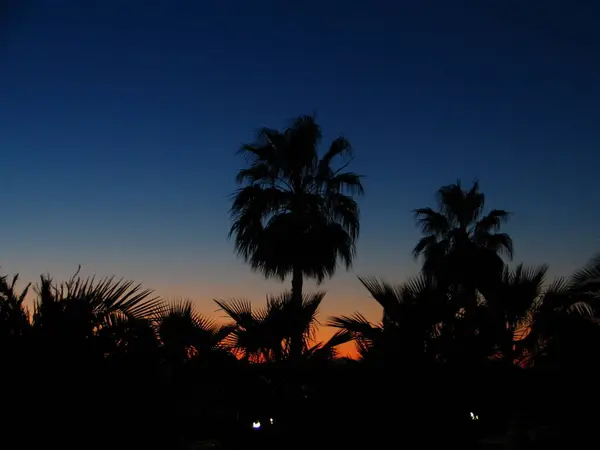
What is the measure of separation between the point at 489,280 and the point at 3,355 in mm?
9470

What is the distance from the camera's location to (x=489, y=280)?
1307 centimetres

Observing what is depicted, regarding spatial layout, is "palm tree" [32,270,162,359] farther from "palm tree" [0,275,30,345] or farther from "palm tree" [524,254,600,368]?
"palm tree" [524,254,600,368]

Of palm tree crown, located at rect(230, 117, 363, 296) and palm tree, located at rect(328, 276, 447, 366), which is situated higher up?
palm tree crown, located at rect(230, 117, 363, 296)

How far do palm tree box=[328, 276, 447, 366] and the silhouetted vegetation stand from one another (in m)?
0.02

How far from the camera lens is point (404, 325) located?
1005 cm

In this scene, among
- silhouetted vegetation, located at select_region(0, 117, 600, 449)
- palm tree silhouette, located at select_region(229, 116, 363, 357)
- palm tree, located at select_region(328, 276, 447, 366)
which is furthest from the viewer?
palm tree silhouette, located at select_region(229, 116, 363, 357)

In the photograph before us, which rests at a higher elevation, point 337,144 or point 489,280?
point 337,144

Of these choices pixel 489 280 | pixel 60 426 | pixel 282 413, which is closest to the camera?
pixel 60 426

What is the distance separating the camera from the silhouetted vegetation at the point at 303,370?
21.9 ft

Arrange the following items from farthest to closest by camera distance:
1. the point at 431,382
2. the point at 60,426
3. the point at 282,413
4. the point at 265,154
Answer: the point at 265,154, the point at 282,413, the point at 431,382, the point at 60,426

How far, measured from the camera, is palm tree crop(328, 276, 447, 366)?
9961 mm

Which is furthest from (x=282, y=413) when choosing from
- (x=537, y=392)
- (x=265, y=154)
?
(x=265, y=154)

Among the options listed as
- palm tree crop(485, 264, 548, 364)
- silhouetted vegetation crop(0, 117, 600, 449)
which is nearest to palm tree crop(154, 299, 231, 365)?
silhouetted vegetation crop(0, 117, 600, 449)

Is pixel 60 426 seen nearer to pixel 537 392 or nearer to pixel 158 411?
pixel 158 411
